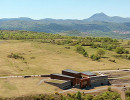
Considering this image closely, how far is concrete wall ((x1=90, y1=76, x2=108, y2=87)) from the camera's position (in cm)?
6183

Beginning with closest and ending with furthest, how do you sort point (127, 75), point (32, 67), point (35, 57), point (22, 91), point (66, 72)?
point (22, 91), point (66, 72), point (127, 75), point (32, 67), point (35, 57)

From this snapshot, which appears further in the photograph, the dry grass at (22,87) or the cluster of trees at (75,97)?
the dry grass at (22,87)

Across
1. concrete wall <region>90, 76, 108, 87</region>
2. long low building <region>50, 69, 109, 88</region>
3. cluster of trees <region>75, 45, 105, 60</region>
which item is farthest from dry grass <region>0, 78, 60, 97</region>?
cluster of trees <region>75, 45, 105, 60</region>

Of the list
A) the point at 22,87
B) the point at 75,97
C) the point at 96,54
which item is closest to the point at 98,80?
the point at 75,97

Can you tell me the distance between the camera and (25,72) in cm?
7306

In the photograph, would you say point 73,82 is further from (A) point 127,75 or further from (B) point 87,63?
(B) point 87,63

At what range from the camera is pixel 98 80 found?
6303 centimetres

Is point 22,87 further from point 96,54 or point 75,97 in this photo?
point 96,54

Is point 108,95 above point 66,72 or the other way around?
the other way around

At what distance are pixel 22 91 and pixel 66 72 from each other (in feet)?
60.1

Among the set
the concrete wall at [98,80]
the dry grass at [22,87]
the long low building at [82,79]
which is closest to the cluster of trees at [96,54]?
the concrete wall at [98,80]

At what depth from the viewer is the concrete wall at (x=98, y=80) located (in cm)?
6183

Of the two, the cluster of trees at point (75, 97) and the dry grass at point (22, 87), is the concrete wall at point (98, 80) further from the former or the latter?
the dry grass at point (22, 87)

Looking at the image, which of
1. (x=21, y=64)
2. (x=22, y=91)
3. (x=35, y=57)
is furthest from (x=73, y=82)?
(x=35, y=57)
